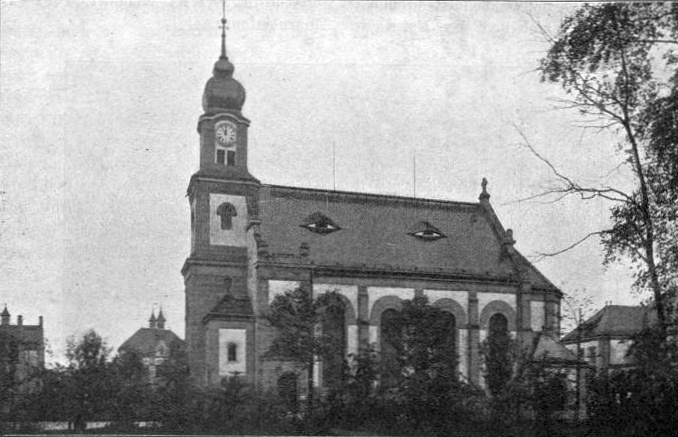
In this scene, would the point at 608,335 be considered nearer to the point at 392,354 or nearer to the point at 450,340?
the point at 392,354

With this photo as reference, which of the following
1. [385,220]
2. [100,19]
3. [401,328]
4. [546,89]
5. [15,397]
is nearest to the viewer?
[100,19]

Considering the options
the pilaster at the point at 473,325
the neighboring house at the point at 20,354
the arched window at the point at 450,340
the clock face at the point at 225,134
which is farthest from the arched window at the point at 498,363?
the clock face at the point at 225,134

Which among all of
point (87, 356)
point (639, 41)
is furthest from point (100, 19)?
point (639, 41)

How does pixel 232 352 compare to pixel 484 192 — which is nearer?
pixel 484 192

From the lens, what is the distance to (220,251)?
2492 centimetres

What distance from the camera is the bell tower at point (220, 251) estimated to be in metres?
23.0

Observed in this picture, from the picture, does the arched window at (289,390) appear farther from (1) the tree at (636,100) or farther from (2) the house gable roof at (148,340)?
(1) the tree at (636,100)

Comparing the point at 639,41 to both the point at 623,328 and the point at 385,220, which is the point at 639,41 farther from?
the point at 385,220

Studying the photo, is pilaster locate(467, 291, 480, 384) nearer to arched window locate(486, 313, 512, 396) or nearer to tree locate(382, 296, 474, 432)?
Answer: arched window locate(486, 313, 512, 396)

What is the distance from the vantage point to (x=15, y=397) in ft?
44.8

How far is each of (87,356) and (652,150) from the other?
11.9 meters

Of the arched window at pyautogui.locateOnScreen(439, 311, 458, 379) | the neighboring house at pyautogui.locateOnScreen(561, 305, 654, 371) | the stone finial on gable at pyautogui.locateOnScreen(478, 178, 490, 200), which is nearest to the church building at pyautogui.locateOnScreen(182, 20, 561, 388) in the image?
the arched window at pyautogui.locateOnScreen(439, 311, 458, 379)

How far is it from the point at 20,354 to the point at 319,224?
36.1ft

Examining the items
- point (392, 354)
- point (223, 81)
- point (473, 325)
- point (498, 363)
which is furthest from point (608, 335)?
point (223, 81)
